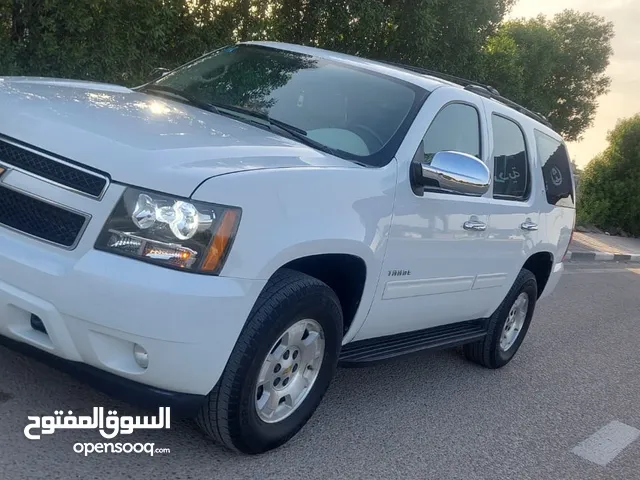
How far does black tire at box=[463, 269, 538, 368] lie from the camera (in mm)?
5664

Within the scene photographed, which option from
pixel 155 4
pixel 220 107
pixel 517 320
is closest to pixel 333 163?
pixel 220 107

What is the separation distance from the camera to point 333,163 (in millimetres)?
3654

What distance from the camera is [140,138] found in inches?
124

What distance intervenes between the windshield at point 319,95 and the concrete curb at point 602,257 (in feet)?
38.4

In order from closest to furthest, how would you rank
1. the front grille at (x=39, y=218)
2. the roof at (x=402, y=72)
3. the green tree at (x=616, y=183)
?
the front grille at (x=39, y=218) → the roof at (x=402, y=72) → the green tree at (x=616, y=183)

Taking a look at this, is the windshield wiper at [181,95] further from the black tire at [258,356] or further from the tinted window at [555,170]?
the tinted window at [555,170]

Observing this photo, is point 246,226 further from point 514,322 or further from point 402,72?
point 514,322

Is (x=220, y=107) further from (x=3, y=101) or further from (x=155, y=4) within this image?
(x=155, y=4)

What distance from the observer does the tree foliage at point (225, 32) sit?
7.46m

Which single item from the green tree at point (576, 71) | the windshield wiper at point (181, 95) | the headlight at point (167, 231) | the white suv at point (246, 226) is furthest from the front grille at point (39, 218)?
the green tree at point (576, 71)

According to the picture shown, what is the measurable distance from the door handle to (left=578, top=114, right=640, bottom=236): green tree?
2689cm

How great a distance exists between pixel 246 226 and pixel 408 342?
178cm

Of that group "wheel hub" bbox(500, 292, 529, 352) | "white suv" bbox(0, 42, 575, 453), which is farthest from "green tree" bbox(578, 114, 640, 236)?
"white suv" bbox(0, 42, 575, 453)

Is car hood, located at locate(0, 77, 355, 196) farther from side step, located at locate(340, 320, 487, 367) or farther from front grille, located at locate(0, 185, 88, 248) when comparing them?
side step, located at locate(340, 320, 487, 367)
